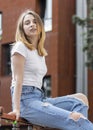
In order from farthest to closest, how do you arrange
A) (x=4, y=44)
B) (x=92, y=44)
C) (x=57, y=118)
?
1. (x=4, y=44)
2. (x=92, y=44)
3. (x=57, y=118)

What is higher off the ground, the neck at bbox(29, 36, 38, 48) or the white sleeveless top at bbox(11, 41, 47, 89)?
the neck at bbox(29, 36, 38, 48)

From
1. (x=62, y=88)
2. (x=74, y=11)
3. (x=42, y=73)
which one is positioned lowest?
(x=62, y=88)

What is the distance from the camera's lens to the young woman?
5023 millimetres

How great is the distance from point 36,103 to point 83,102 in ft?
1.40

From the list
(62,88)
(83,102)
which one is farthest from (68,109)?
(62,88)

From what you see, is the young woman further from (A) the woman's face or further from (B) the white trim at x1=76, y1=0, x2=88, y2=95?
(B) the white trim at x1=76, y1=0, x2=88, y2=95

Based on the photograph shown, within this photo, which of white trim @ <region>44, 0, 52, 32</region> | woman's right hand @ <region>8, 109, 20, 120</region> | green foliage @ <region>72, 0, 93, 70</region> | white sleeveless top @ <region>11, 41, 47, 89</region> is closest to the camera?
woman's right hand @ <region>8, 109, 20, 120</region>

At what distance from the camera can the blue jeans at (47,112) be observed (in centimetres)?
499

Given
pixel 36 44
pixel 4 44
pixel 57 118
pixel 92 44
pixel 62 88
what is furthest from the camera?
pixel 4 44

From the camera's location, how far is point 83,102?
5191 millimetres

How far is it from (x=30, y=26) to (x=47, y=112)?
2.70ft

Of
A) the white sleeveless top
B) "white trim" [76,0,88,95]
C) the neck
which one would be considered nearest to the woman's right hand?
the white sleeveless top

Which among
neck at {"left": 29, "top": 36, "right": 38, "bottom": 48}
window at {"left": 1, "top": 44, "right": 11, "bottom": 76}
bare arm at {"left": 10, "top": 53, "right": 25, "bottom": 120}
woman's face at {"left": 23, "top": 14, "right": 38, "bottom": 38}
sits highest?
woman's face at {"left": 23, "top": 14, "right": 38, "bottom": 38}

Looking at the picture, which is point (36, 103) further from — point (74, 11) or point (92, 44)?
point (74, 11)
